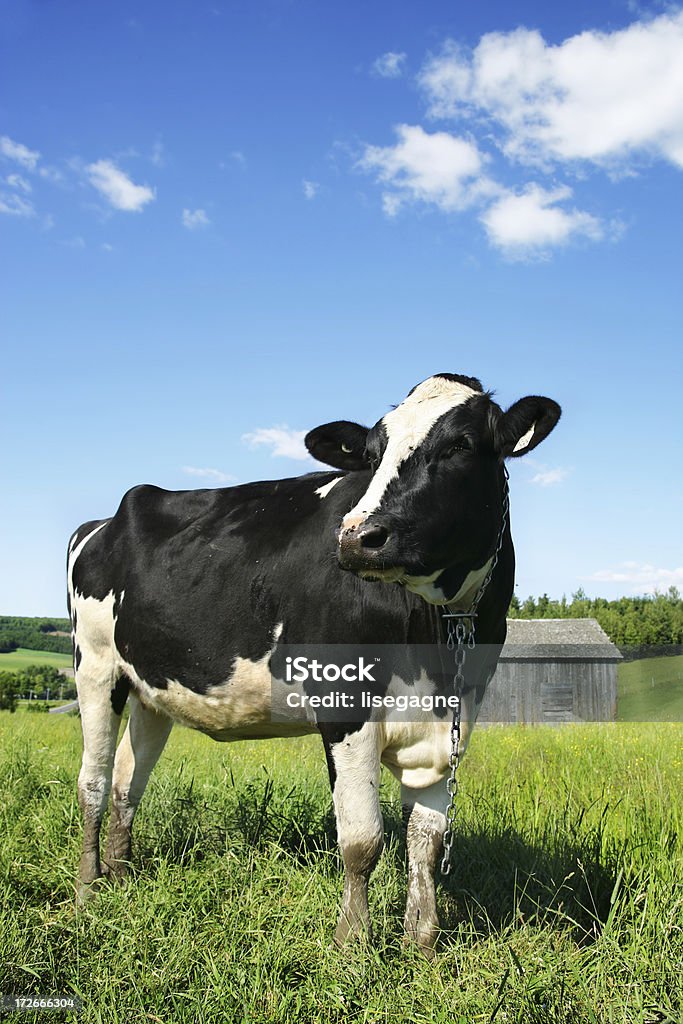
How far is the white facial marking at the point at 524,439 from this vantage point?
4293 mm

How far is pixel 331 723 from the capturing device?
171 inches

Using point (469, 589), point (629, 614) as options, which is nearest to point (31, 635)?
point (629, 614)

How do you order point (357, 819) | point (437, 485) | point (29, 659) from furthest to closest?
point (29, 659) → point (357, 819) → point (437, 485)

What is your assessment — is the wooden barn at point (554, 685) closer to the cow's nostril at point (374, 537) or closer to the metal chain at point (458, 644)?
the metal chain at point (458, 644)

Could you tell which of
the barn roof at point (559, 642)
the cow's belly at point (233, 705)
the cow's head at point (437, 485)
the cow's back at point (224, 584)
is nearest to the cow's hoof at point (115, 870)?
the cow's belly at point (233, 705)

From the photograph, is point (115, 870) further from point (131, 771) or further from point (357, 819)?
point (357, 819)

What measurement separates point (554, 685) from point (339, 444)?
32128mm

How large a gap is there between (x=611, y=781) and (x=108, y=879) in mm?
4695

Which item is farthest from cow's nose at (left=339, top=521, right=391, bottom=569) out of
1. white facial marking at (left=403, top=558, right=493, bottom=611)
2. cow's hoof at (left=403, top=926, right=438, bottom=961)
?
cow's hoof at (left=403, top=926, right=438, bottom=961)

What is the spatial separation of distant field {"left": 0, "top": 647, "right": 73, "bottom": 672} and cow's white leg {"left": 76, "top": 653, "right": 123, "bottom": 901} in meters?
93.2

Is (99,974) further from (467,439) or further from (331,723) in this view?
(467,439)

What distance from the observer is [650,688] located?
35.0 m

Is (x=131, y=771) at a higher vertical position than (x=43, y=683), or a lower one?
higher

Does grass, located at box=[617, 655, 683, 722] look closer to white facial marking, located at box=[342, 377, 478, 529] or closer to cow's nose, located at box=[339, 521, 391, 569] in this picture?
white facial marking, located at box=[342, 377, 478, 529]
